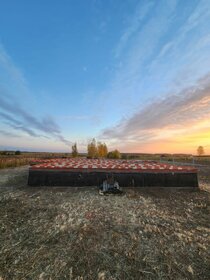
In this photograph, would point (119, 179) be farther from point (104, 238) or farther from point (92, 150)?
point (92, 150)

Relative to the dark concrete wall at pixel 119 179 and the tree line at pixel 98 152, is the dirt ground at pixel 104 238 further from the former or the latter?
the tree line at pixel 98 152

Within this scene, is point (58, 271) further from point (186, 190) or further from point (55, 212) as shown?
point (186, 190)

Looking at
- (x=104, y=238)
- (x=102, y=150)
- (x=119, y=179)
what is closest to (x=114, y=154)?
(x=102, y=150)

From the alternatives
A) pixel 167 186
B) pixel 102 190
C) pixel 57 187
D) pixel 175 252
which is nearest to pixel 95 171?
pixel 102 190

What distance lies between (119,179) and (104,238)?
4299 millimetres

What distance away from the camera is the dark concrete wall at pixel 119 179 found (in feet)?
24.1

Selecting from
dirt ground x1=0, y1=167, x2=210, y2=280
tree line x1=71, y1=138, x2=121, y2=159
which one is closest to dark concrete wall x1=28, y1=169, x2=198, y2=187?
dirt ground x1=0, y1=167, x2=210, y2=280

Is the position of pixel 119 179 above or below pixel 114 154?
below

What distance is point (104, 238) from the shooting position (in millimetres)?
3227

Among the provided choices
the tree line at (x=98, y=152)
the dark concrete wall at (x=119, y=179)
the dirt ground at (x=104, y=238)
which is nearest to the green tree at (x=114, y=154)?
the tree line at (x=98, y=152)

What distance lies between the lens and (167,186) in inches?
290

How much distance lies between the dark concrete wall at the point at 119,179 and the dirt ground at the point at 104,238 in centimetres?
165

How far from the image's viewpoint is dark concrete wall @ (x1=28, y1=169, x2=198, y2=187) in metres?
7.35

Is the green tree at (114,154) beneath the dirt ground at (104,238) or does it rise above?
above
